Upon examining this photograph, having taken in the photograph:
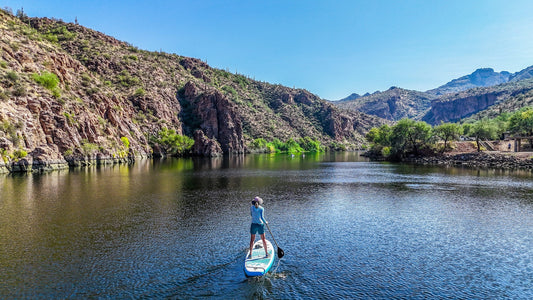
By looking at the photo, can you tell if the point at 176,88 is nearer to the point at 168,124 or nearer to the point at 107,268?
the point at 168,124

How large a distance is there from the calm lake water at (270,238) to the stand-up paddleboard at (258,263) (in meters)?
0.48

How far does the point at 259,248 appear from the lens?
19516mm

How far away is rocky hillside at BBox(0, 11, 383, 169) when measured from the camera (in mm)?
71000

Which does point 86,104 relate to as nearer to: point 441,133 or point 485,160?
point 441,133

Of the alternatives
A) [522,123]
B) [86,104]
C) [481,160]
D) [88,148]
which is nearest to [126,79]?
[86,104]

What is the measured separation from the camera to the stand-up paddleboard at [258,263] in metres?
16.3

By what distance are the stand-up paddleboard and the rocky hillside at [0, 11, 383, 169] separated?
64.5 m

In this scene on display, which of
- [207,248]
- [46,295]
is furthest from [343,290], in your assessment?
[46,295]

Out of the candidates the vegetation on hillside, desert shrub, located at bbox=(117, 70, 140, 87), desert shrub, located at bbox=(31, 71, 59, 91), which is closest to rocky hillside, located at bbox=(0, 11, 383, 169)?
desert shrub, located at bbox=(31, 71, 59, 91)

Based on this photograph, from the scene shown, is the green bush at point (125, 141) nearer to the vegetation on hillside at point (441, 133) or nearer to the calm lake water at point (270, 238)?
the calm lake water at point (270, 238)

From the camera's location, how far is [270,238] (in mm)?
23500

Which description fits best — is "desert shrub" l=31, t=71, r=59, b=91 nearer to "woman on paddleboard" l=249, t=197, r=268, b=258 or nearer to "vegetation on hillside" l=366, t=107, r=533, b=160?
"woman on paddleboard" l=249, t=197, r=268, b=258

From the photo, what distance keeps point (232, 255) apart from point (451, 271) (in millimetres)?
12692

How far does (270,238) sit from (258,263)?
638 centimetres
